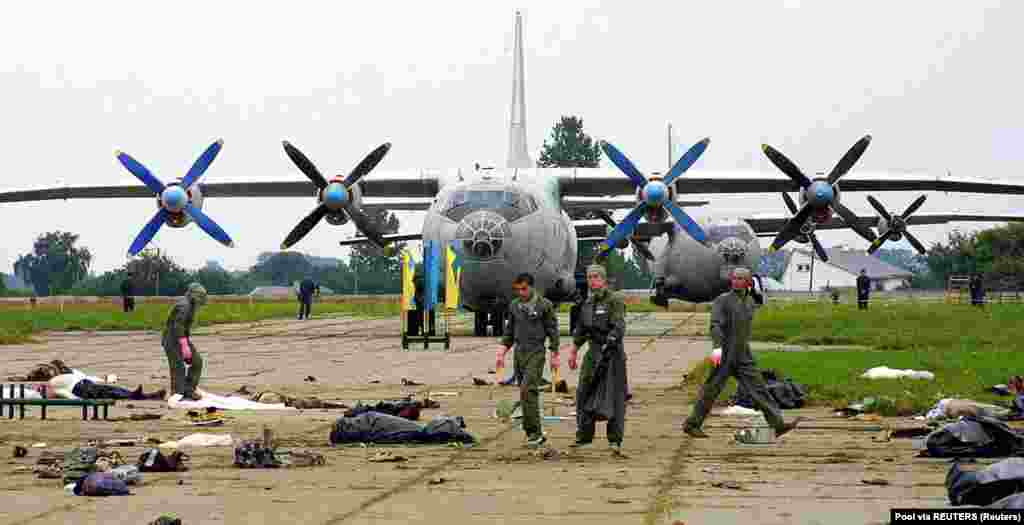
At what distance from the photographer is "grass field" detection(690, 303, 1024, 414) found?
62.1 ft

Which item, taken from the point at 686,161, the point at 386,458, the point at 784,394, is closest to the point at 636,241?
the point at 686,161

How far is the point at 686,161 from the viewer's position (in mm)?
38125

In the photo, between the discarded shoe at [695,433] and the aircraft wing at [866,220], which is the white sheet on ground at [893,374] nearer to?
the discarded shoe at [695,433]

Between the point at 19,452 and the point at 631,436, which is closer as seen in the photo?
the point at 19,452

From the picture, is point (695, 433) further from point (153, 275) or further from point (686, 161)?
point (153, 275)

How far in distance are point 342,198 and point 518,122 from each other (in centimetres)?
1053

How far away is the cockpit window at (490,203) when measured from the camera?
110ft

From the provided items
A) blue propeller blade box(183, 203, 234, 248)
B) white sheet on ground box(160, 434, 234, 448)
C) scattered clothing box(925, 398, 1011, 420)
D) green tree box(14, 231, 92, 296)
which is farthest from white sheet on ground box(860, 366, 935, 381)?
green tree box(14, 231, 92, 296)

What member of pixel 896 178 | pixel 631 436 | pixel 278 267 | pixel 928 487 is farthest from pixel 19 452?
pixel 278 267

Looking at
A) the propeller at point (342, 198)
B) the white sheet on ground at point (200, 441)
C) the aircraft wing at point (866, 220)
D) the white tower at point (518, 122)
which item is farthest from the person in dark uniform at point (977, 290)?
the white sheet on ground at point (200, 441)

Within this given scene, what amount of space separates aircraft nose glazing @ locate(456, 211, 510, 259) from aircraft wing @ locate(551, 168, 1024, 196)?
21.8 feet

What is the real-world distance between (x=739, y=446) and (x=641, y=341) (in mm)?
21930

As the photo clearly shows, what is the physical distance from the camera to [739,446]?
14000mm

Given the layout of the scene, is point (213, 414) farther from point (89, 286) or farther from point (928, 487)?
point (89, 286)
